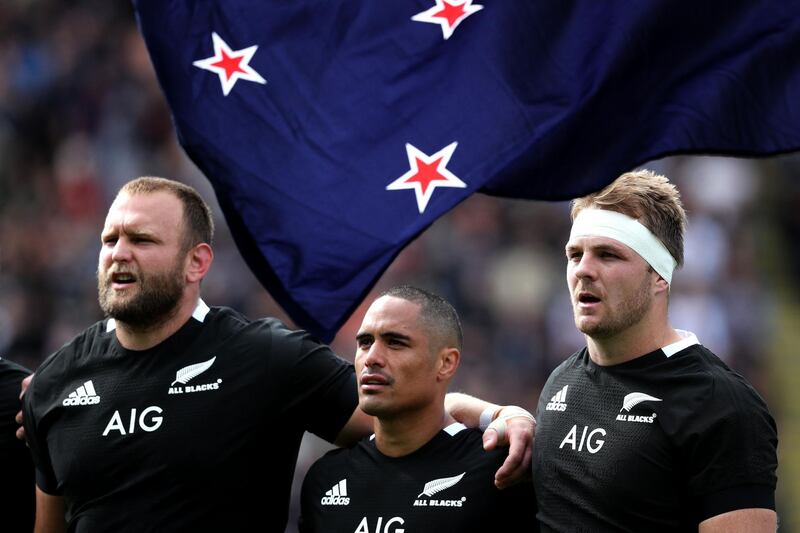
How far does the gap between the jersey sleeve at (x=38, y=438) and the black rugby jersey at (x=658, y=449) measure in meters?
1.97

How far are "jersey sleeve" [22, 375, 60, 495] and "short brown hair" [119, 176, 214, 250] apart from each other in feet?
2.78

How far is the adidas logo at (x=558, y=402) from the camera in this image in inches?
202

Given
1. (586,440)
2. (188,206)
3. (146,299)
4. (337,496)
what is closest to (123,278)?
(146,299)

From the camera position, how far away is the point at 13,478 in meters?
6.13

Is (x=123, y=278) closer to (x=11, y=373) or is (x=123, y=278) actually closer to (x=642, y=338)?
(x=11, y=373)

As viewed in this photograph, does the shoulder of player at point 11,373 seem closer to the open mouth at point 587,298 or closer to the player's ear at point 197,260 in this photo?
the player's ear at point 197,260

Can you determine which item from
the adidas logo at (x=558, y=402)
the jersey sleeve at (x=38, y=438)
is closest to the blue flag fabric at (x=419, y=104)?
the adidas logo at (x=558, y=402)

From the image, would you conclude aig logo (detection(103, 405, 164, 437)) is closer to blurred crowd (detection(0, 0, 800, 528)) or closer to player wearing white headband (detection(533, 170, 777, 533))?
player wearing white headband (detection(533, 170, 777, 533))

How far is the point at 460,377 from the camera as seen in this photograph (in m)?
12.2

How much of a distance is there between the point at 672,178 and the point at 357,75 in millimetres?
8598

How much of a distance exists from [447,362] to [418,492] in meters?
0.59

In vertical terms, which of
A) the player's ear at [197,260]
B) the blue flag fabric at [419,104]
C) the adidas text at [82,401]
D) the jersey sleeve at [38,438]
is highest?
the blue flag fabric at [419,104]

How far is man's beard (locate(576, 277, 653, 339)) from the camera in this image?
16.1 feet

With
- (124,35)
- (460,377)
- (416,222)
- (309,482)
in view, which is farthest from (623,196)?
(124,35)
